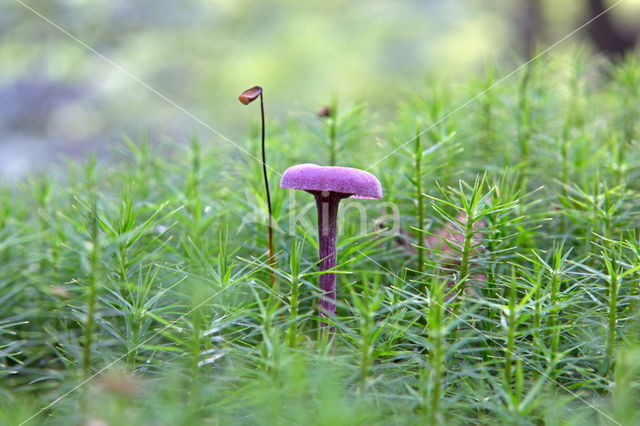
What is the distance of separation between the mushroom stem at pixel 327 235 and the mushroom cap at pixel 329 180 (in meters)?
0.07

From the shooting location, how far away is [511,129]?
1597 mm

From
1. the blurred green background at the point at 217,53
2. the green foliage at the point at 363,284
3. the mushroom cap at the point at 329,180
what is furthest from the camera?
the blurred green background at the point at 217,53

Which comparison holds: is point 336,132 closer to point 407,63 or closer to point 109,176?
point 109,176

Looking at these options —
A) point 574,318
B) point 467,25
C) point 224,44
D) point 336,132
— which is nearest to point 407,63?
point 467,25

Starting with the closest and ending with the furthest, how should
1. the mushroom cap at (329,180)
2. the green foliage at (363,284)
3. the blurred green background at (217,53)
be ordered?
1. the green foliage at (363,284)
2. the mushroom cap at (329,180)
3. the blurred green background at (217,53)

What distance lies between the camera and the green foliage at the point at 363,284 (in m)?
0.76

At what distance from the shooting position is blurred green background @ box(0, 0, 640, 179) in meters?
4.20

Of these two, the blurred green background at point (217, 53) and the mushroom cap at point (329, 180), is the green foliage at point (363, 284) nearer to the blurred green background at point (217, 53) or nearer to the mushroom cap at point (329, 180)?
the mushroom cap at point (329, 180)

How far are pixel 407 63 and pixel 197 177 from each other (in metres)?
4.52

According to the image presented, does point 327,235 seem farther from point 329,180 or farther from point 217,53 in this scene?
point 217,53

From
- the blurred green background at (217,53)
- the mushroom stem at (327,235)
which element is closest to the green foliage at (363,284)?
the mushroom stem at (327,235)

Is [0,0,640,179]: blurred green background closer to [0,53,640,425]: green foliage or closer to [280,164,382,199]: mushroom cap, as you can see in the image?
[0,53,640,425]: green foliage

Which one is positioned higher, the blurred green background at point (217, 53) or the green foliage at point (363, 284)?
the blurred green background at point (217, 53)

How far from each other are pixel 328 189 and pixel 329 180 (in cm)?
2
